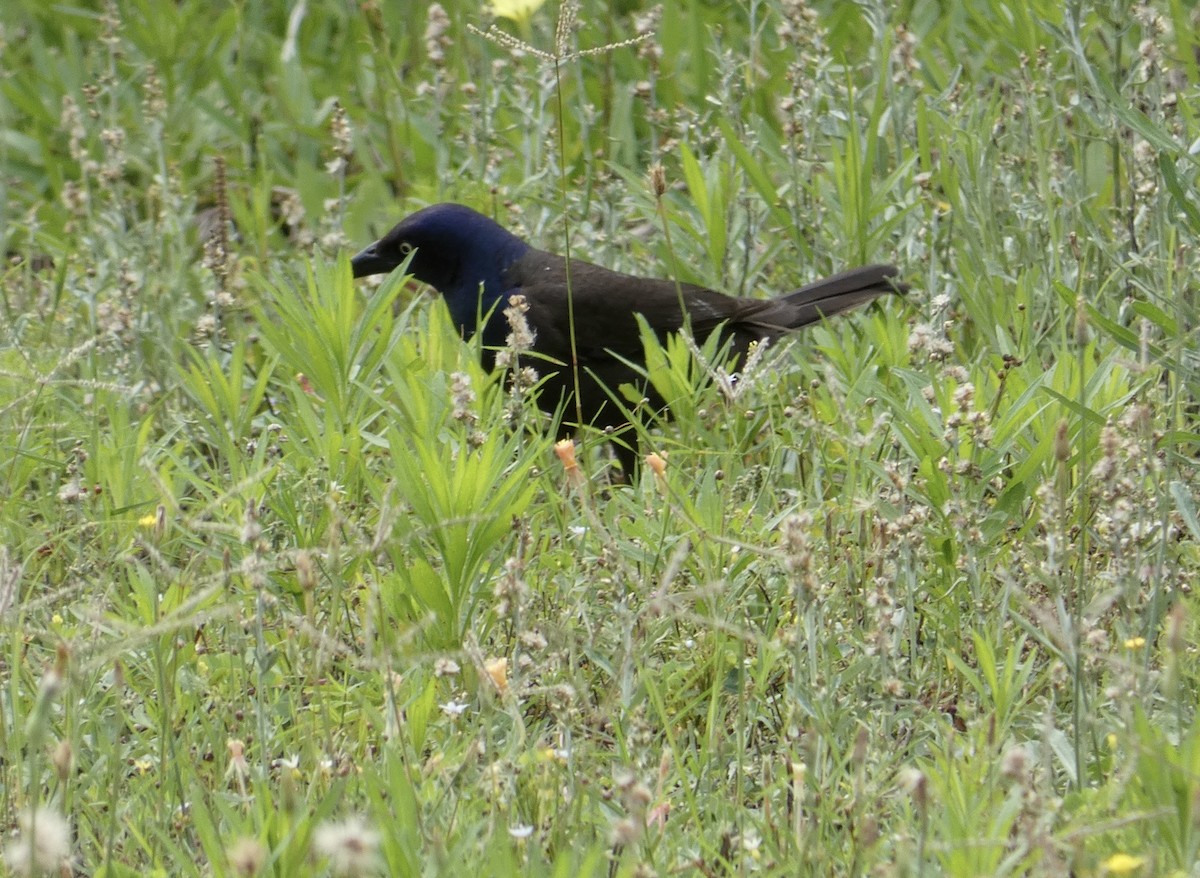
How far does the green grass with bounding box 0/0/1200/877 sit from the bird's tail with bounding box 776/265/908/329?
0.20 ft

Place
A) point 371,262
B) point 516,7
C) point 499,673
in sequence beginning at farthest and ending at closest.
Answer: point 371,262, point 516,7, point 499,673

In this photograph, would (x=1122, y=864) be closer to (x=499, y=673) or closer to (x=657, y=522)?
(x=499, y=673)

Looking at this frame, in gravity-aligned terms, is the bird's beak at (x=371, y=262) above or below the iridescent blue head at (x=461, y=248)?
below

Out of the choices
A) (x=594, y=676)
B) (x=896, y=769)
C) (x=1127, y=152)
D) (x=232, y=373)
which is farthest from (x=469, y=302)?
(x=896, y=769)

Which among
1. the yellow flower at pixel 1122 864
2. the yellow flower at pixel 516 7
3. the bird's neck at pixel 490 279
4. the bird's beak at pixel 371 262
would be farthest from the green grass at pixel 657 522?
the yellow flower at pixel 516 7

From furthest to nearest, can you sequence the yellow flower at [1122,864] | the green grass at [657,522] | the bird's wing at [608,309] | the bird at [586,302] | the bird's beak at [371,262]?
1. the bird's beak at [371,262]
2. the bird's wing at [608,309]
3. the bird at [586,302]
4. the green grass at [657,522]
5. the yellow flower at [1122,864]

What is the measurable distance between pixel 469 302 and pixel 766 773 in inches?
122

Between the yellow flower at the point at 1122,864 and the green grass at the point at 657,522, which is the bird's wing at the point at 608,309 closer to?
the green grass at the point at 657,522

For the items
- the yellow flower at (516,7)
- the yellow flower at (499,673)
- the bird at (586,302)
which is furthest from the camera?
the bird at (586,302)

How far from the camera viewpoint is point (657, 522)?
3.58 m

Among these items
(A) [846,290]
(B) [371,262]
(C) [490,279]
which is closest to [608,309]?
(C) [490,279]

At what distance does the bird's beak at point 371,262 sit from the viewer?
18.4 feet

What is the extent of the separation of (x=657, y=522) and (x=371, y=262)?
2.33 m

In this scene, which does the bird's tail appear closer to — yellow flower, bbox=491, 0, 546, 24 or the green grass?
the green grass
